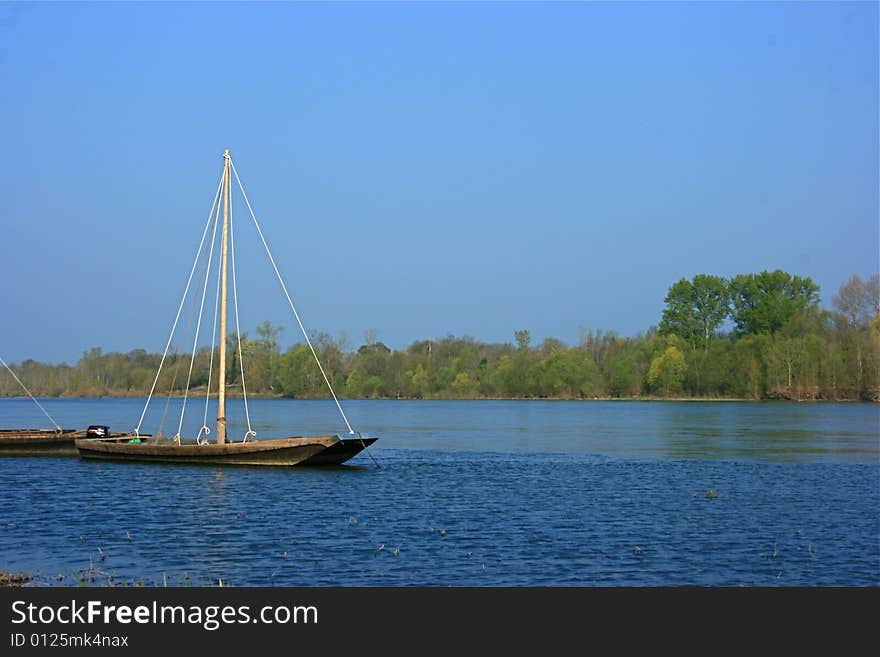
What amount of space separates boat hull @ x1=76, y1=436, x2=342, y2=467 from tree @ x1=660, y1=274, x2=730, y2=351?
13736cm

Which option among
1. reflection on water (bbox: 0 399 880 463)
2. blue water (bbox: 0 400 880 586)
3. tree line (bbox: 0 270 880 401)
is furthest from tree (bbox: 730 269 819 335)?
blue water (bbox: 0 400 880 586)

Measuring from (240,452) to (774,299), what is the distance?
13567 cm

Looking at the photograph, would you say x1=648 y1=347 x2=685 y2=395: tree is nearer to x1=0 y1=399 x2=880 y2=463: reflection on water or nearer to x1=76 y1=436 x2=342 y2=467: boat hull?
x1=0 y1=399 x2=880 y2=463: reflection on water

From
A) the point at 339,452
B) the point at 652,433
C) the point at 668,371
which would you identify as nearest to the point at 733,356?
the point at 668,371

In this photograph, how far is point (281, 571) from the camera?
76.5ft

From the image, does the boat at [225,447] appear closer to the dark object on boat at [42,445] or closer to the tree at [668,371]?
the dark object on boat at [42,445]

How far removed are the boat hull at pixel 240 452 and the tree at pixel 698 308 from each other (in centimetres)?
13736

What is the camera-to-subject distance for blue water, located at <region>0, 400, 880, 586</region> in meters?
23.5

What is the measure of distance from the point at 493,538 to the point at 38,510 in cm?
1618

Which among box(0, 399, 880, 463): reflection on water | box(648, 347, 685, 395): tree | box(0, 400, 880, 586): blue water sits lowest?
box(0, 400, 880, 586): blue water

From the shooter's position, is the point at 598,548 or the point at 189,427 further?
the point at 189,427
